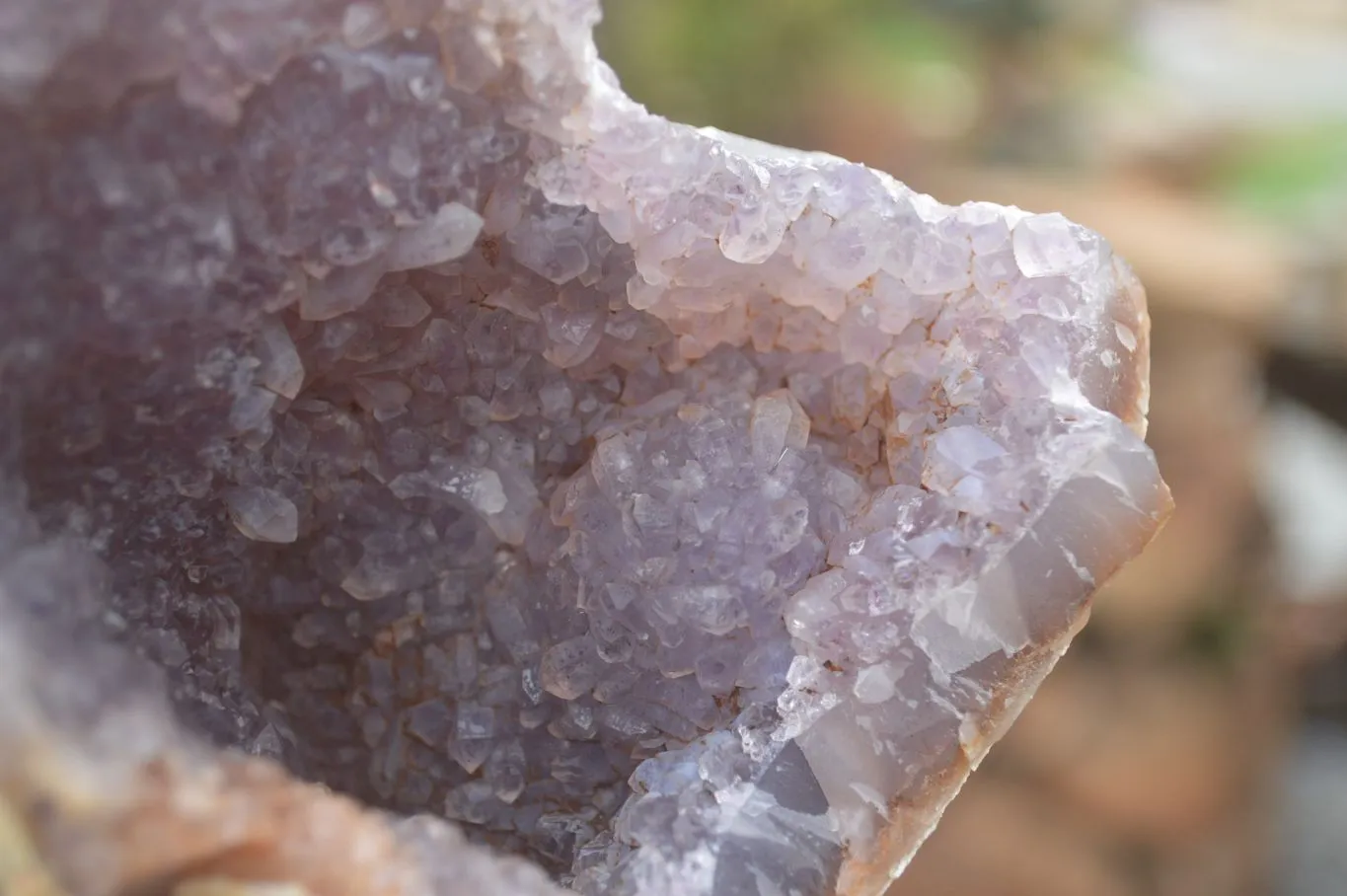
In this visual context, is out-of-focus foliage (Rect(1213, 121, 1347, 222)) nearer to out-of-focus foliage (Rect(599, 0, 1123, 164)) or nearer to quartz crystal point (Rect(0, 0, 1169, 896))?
out-of-focus foliage (Rect(599, 0, 1123, 164))

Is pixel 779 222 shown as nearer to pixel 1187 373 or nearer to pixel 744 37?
pixel 1187 373

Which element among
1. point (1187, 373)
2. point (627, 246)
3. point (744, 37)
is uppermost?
point (627, 246)

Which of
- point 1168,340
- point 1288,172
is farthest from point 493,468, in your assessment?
point 1288,172

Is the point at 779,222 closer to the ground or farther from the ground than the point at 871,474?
farther from the ground

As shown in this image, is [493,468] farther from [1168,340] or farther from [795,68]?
[795,68]

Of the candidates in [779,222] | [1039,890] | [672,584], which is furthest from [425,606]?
[1039,890]

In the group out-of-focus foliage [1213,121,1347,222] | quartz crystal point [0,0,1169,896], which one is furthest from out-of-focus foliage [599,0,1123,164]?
quartz crystal point [0,0,1169,896]

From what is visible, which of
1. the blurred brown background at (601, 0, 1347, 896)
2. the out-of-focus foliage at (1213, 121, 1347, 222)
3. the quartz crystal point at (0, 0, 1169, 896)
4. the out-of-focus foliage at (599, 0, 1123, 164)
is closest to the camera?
the quartz crystal point at (0, 0, 1169, 896)
